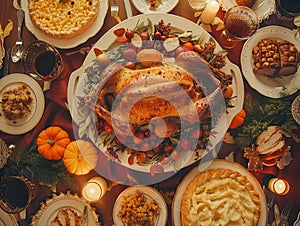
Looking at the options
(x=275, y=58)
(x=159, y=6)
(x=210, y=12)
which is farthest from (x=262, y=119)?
(x=159, y=6)

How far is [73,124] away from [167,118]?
395 mm

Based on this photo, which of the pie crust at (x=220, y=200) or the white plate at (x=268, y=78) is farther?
the white plate at (x=268, y=78)

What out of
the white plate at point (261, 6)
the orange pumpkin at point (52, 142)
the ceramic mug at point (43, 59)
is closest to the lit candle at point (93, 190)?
the orange pumpkin at point (52, 142)

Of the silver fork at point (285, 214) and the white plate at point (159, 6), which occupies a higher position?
the white plate at point (159, 6)

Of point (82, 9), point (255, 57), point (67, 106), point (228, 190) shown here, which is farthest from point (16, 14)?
point (228, 190)

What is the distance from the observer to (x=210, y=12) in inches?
75.2

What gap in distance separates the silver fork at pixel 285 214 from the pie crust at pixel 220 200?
0.13 metres

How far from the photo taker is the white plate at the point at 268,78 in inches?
76.3

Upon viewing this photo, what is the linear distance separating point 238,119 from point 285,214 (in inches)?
17.6

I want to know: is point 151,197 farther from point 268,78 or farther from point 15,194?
point 268,78

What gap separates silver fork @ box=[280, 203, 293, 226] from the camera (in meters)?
1.90

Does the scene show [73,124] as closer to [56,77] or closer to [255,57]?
[56,77]

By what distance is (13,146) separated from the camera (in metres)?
1.94

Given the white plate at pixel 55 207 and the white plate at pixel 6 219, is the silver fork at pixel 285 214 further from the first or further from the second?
the white plate at pixel 6 219
